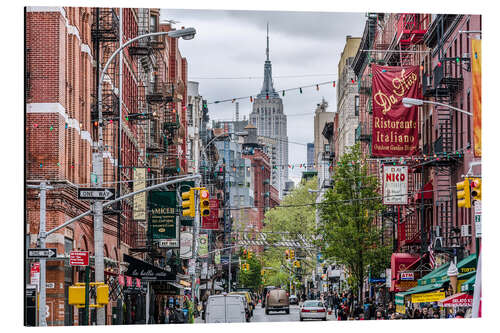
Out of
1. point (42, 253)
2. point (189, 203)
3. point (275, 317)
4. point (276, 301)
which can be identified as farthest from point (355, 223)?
point (42, 253)

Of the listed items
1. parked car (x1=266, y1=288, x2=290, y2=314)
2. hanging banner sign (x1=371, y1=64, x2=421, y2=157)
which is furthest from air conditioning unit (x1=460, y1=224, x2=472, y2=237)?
parked car (x1=266, y1=288, x2=290, y2=314)

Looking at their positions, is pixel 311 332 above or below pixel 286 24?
below

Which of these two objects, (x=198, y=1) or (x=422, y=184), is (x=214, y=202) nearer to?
(x=422, y=184)

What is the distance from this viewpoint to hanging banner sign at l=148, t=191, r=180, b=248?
5162 centimetres

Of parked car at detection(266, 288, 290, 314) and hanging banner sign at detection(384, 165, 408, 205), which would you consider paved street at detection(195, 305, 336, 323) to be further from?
hanging banner sign at detection(384, 165, 408, 205)

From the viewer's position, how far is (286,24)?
36656 mm

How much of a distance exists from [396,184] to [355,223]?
430 inches

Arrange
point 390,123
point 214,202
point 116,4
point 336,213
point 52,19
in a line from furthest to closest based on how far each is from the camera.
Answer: point 214,202 → point 336,213 → point 390,123 → point 116,4 → point 52,19

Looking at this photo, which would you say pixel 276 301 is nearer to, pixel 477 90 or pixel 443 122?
pixel 443 122

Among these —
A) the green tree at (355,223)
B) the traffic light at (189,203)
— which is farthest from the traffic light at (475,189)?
the green tree at (355,223)

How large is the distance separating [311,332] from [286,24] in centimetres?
1174

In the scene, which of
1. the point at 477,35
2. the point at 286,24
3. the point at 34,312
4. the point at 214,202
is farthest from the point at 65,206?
the point at 214,202

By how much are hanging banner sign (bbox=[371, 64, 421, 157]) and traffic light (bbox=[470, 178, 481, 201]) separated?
15671 mm

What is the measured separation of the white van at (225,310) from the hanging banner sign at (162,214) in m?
10.2
